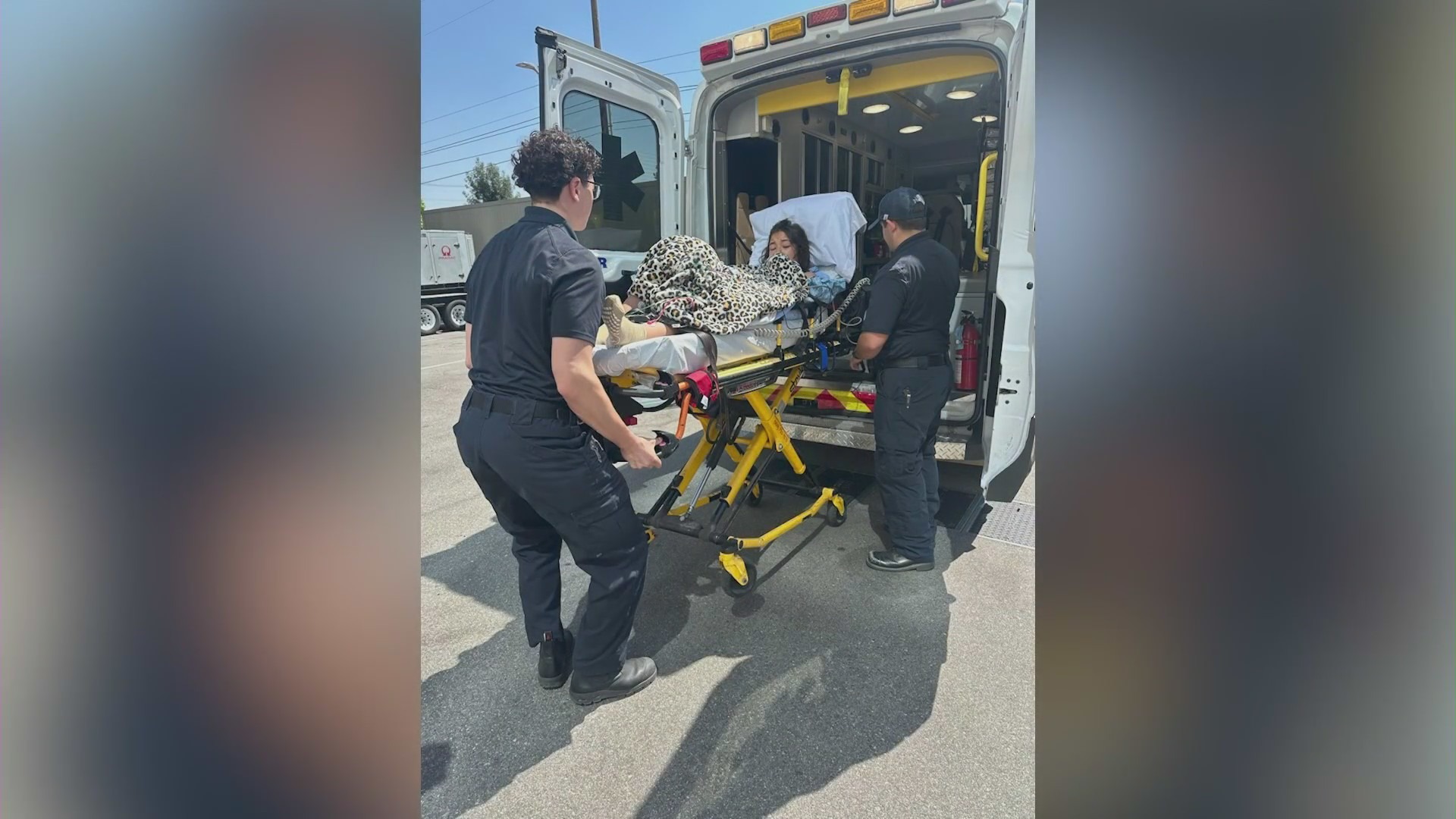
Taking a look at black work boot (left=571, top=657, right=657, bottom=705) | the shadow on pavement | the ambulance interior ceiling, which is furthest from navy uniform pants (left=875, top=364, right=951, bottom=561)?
black work boot (left=571, top=657, right=657, bottom=705)

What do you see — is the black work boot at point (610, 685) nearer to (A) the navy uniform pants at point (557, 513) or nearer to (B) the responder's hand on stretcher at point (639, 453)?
(A) the navy uniform pants at point (557, 513)

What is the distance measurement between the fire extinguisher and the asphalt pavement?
90 centimetres

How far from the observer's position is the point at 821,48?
3.84 m

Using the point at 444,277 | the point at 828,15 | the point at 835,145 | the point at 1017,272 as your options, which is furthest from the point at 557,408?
the point at 444,277

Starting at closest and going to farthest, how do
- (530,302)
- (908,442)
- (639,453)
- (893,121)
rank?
(530,302)
(639,453)
(908,442)
(893,121)

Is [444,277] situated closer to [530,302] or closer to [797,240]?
[797,240]

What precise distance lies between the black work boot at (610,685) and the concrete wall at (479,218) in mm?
21583

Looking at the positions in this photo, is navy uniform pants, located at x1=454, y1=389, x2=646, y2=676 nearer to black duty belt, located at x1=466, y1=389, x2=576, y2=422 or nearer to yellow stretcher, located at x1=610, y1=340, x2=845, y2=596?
black duty belt, located at x1=466, y1=389, x2=576, y2=422

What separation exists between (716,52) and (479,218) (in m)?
22.0

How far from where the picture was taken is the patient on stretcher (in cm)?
269

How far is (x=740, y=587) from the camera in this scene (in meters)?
3.25
